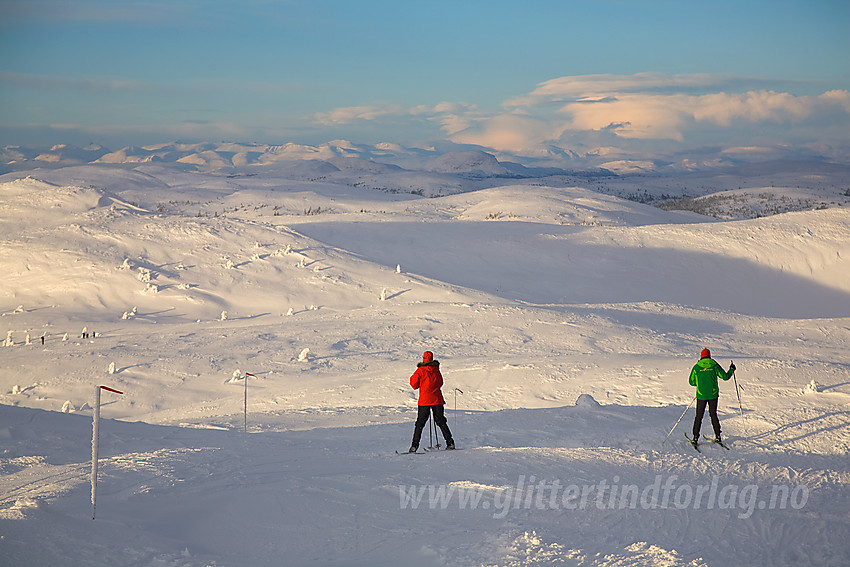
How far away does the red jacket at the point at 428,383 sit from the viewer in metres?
7.88

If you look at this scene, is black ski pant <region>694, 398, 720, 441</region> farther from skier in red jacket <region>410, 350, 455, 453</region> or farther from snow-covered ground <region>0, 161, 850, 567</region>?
skier in red jacket <region>410, 350, 455, 453</region>

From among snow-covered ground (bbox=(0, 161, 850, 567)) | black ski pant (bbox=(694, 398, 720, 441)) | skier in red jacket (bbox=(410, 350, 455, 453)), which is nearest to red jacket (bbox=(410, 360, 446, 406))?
skier in red jacket (bbox=(410, 350, 455, 453))

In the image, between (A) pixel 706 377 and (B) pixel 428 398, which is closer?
(B) pixel 428 398

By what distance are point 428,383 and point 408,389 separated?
345 cm

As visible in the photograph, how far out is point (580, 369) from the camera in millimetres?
11922

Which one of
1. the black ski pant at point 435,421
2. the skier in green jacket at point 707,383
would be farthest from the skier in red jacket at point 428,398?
the skier in green jacket at point 707,383

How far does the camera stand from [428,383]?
794 centimetres

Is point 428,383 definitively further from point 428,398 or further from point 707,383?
point 707,383

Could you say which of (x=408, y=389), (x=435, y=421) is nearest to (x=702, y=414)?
(x=435, y=421)

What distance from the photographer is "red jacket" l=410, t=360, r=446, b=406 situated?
310 inches

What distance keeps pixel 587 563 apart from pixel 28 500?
3.93 metres

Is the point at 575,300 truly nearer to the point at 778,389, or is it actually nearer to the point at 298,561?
the point at 778,389

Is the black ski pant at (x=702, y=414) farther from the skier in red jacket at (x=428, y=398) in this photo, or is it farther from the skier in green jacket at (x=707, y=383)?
the skier in red jacket at (x=428, y=398)

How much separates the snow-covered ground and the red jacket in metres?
0.59
